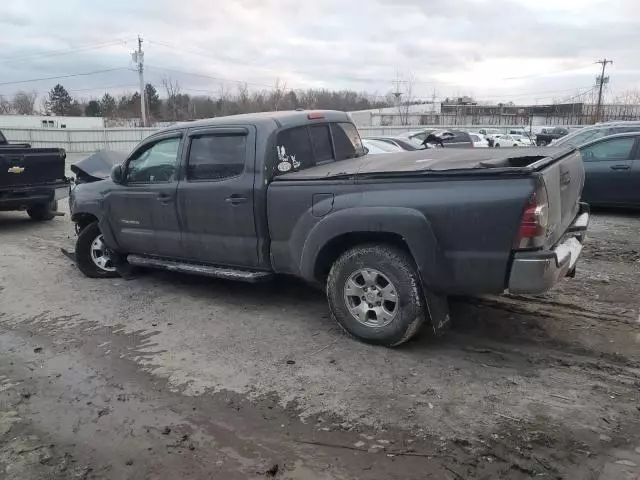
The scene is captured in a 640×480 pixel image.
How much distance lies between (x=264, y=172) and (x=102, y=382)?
218cm

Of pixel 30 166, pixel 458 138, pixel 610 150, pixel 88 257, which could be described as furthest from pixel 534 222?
pixel 458 138

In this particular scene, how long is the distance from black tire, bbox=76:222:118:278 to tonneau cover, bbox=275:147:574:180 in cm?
318

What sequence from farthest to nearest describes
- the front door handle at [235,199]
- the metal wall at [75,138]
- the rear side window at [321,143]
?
the metal wall at [75,138] → the rear side window at [321,143] → the front door handle at [235,199]

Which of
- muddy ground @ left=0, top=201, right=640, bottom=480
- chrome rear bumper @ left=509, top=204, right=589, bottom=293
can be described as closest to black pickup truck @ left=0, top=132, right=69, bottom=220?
muddy ground @ left=0, top=201, right=640, bottom=480

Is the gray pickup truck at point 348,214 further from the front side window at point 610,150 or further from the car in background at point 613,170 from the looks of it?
the front side window at point 610,150

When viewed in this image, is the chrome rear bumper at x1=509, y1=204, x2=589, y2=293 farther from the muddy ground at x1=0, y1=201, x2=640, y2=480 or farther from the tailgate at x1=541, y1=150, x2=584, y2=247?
the muddy ground at x1=0, y1=201, x2=640, y2=480

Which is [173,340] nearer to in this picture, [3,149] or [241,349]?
[241,349]

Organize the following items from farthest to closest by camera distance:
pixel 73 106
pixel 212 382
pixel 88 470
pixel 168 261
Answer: pixel 73 106 → pixel 168 261 → pixel 212 382 → pixel 88 470

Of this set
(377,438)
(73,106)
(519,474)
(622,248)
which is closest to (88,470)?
(377,438)

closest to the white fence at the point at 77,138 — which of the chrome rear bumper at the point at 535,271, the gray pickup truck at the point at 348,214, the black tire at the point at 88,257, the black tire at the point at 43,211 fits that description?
the black tire at the point at 43,211

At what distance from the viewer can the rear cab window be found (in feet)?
16.6

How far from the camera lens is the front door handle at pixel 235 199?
495 cm

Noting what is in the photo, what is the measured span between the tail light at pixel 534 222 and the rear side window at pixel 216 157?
101 inches

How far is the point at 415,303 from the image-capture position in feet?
13.5
